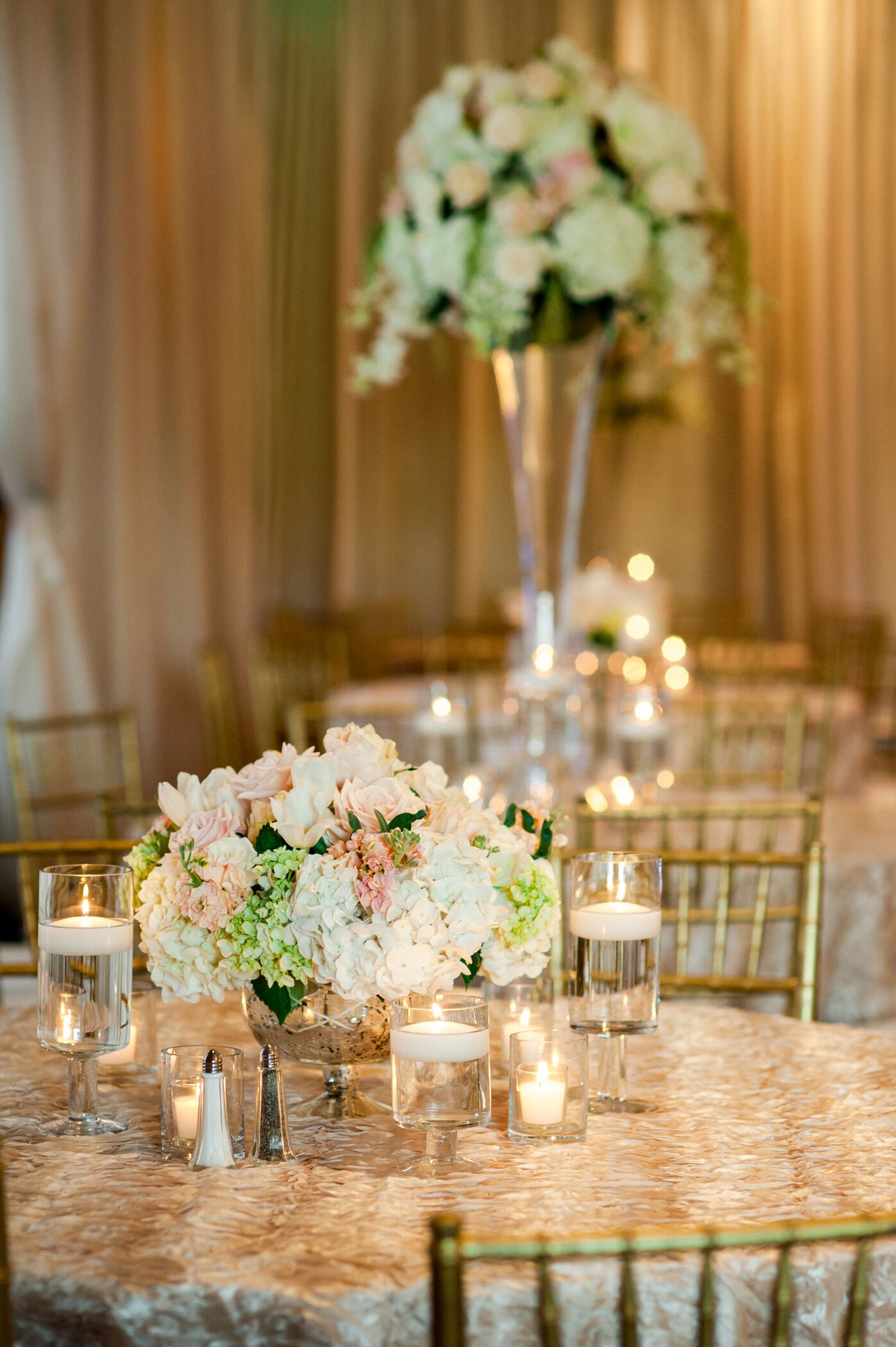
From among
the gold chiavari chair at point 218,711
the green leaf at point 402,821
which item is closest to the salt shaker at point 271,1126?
the green leaf at point 402,821

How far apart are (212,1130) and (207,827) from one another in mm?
272

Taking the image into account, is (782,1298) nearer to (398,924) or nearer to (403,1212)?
(403,1212)

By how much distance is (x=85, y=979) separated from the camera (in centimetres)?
154

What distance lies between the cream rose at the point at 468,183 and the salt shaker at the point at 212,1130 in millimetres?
2647

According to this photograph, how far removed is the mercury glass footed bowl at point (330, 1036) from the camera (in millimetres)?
1533

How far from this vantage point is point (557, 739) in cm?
323

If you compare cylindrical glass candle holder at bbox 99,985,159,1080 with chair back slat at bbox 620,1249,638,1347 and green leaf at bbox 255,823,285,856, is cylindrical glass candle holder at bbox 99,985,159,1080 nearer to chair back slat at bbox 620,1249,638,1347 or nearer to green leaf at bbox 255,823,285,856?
green leaf at bbox 255,823,285,856

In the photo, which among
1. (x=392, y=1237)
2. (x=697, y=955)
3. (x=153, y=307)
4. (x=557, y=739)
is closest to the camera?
(x=392, y=1237)

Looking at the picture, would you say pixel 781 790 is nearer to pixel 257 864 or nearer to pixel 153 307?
pixel 257 864

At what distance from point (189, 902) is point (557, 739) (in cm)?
183

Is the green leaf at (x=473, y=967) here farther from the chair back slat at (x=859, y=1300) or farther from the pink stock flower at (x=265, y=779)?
the chair back slat at (x=859, y=1300)

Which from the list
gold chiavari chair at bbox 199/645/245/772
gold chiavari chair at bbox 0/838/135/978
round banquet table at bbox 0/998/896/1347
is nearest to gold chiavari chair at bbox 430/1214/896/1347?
round banquet table at bbox 0/998/896/1347

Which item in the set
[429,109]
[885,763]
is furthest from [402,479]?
[429,109]

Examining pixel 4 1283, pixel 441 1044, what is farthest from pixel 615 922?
pixel 4 1283
